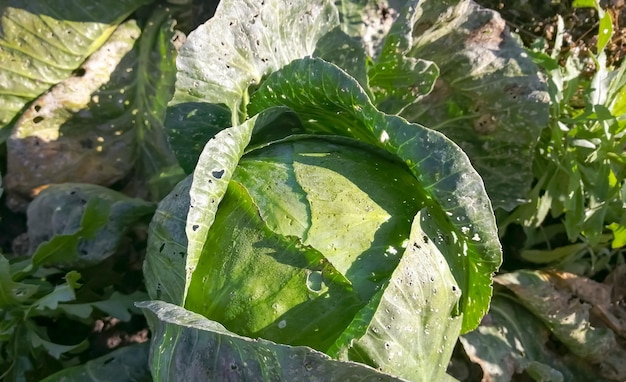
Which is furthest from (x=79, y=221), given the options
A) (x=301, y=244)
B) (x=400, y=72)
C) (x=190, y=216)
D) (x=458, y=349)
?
(x=458, y=349)

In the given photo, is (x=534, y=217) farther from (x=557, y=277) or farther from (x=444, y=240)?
(x=444, y=240)

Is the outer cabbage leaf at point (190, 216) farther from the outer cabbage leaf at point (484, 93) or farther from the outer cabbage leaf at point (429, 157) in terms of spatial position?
the outer cabbage leaf at point (484, 93)

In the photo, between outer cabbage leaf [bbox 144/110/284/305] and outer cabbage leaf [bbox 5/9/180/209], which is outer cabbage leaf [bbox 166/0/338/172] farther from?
outer cabbage leaf [bbox 5/9/180/209]

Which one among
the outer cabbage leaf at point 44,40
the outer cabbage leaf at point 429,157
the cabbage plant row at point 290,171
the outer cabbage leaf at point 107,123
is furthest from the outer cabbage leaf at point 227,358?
the outer cabbage leaf at point 44,40

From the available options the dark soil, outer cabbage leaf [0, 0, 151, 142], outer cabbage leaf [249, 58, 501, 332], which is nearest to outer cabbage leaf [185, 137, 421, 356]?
outer cabbage leaf [249, 58, 501, 332]

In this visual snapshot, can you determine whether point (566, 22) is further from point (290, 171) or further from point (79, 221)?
point (79, 221)

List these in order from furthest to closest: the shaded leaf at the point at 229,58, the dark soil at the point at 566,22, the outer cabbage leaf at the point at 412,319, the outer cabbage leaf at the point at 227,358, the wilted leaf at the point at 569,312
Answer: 1. the dark soil at the point at 566,22
2. the wilted leaf at the point at 569,312
3. the shaded leaf at the point at 229,58
4. the outer cabbage leaf at the point at 412,319
5. the outer cabbage leaf at the point at 227,358

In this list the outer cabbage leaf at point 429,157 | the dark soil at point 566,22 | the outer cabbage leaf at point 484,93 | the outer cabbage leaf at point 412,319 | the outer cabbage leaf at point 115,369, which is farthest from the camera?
the dark soil at point 566,22
